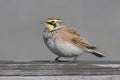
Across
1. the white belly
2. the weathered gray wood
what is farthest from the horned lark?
the weathered gray wood

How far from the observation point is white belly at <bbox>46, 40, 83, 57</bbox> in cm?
596

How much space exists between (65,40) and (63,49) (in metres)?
0.15

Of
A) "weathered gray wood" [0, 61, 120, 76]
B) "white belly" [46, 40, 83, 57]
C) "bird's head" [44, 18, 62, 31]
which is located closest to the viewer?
"weathered gray wood" [0, 61, 120, 76]

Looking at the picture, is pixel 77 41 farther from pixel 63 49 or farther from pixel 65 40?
pixel 63 49

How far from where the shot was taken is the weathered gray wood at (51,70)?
14.5 feet

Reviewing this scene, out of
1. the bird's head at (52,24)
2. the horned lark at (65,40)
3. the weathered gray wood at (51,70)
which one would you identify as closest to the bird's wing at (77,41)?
the horned lark at (65,40)

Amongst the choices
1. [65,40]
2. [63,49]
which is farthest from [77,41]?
[63,49]

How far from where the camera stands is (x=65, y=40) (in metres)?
6.14

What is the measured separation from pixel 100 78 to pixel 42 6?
8.53 m

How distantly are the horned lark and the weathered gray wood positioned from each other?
1508 millimetres

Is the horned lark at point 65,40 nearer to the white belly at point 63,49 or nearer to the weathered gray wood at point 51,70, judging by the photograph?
the white belly at point 63,49

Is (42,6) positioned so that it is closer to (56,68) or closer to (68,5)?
(68,5)

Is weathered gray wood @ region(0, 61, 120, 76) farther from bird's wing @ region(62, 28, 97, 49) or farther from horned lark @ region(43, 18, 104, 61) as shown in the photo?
bird's wing @ region(62, 28, 97, 49)

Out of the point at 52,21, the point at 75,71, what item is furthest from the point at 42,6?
the point at 75,71
